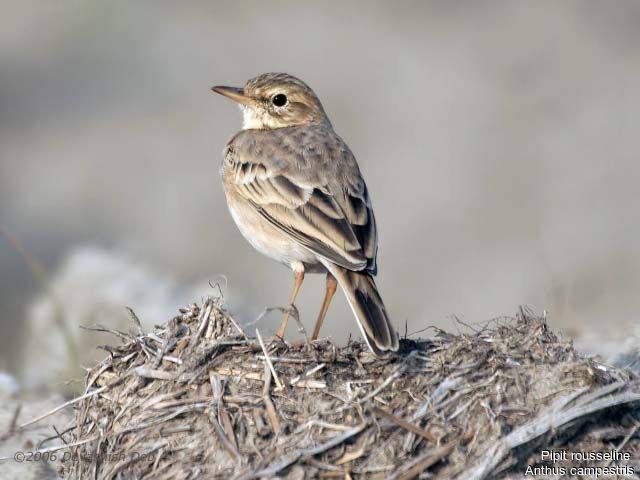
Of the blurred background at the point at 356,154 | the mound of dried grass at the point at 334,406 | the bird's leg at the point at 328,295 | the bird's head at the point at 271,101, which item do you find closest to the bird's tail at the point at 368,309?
the mound of dried grass at the point at 334,406

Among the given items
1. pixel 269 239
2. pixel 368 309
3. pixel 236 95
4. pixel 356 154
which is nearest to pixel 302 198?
pixel 269 239

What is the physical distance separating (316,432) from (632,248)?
10367 millimetres

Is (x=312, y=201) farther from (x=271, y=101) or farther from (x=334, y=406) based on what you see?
(x=334, y=406)

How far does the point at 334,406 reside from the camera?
6.31m

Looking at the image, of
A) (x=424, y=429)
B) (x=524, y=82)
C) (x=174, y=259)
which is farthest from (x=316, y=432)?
(x=524, y=82)

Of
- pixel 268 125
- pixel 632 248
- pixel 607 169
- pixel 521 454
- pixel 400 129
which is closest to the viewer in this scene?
pixel 521 454

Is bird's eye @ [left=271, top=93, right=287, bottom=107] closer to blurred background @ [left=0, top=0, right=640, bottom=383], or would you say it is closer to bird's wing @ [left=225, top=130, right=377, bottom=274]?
bird's wing @ [left=225, top=130, right=377, bottom=274]

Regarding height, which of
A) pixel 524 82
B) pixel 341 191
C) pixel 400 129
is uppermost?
pixel 524 82

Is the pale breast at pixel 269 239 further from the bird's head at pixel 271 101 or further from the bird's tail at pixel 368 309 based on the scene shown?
the bird's head at pixel 271 101

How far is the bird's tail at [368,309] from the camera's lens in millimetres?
6469

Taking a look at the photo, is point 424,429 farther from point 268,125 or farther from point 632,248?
point 632,248

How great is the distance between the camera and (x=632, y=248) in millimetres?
15594

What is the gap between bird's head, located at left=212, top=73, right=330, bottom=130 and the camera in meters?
9.08

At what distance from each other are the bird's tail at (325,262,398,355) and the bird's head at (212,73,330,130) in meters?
2.09
